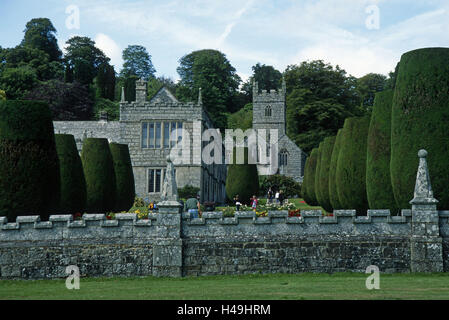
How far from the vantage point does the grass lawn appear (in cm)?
1028

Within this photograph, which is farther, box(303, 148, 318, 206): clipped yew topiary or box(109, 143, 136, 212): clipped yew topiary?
box(303, 148, 318, 206): clipped yew topiary

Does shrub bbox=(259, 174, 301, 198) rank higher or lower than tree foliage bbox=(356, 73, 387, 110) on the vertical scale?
lower

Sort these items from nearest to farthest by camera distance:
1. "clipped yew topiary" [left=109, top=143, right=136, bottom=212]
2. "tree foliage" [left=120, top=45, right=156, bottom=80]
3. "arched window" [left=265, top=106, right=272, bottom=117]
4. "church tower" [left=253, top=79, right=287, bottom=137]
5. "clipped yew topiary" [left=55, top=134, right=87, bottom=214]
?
"clipped yew topiary" [left=55, top=134, right=87, bottom=214] < "clipped yew topiary" [left=109, top=143, right=136, bottom=212] < "church tower" [left=253, top=79, right=287, bottom=137] < "arched window" [left=265, top=106, right=272, bottom=117] < "tree foliage" [left=120, top=45, right=156, bottom=80]

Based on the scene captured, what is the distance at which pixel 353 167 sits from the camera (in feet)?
76.8

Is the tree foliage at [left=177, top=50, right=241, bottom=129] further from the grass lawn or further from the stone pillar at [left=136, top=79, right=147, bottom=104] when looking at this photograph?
the grass lawn

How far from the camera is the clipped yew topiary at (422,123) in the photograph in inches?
626

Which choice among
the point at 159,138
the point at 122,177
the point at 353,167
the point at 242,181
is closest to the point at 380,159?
the point at 353,167

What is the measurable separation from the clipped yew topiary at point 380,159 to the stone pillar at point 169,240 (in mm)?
7908

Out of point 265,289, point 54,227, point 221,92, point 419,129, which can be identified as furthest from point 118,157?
point 221,92

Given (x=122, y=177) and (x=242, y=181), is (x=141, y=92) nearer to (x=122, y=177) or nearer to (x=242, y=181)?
(x=242, y=181)

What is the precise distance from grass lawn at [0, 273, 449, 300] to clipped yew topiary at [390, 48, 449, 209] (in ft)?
10.4

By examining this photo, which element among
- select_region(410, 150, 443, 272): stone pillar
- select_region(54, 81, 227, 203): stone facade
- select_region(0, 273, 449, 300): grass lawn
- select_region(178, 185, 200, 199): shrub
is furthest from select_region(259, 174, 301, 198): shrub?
select_region(0, 273, 449, 300): grass lawn

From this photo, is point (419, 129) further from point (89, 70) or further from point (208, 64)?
point (89, 70)

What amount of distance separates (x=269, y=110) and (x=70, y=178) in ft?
193
